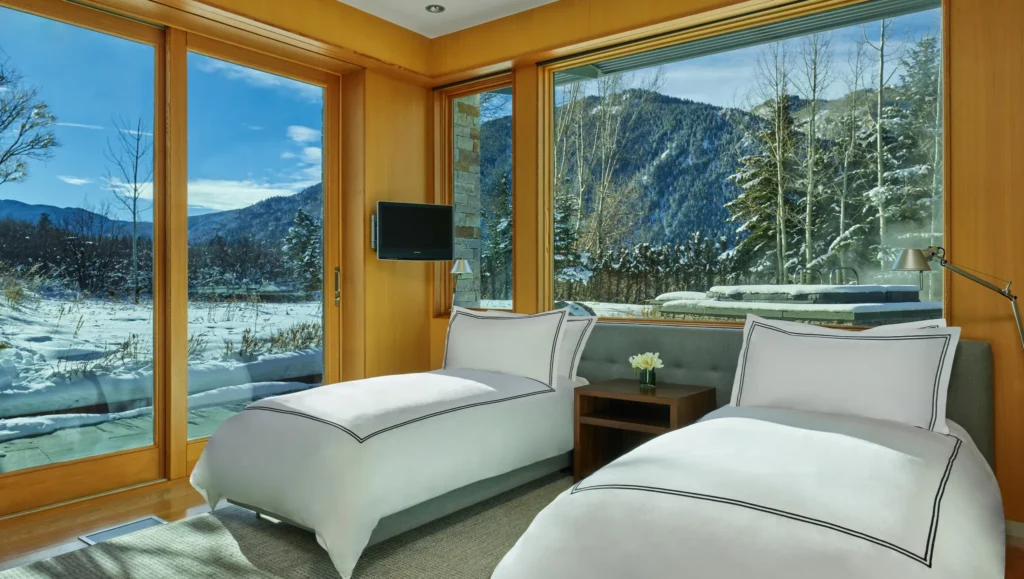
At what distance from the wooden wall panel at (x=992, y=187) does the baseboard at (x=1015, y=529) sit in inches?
1.0

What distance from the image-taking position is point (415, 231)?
4762mm

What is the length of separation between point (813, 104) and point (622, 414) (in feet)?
6.32

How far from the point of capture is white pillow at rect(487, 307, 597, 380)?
380cm

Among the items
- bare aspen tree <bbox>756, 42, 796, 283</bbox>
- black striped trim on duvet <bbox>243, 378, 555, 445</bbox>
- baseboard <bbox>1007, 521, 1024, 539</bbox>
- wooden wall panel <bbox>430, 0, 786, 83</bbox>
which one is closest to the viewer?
black striped trim on duvet <bbox>243, 378, 555, 445</bbox>

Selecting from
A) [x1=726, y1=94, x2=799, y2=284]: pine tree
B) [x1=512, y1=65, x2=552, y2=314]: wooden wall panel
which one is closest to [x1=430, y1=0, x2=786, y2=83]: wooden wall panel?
[x1=512, y1=65, x2=552, y2=314]: wooden wall panel

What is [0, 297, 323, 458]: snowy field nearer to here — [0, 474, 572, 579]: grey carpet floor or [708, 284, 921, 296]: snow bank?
[0, 474, 572, 579]: grey carpet floor

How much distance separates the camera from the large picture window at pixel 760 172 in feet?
10.8

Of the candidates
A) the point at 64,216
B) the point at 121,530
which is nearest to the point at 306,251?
the point at 64,216

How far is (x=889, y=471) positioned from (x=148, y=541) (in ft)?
8.96

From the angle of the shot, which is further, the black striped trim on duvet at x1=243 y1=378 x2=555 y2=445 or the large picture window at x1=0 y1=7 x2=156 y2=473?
the large picture window at x1=0 y1=7 x2=156 y2=473

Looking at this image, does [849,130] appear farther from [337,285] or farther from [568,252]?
[337,285]

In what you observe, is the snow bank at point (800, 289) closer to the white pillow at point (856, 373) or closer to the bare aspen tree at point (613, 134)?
the white pillow at point (856, 373)

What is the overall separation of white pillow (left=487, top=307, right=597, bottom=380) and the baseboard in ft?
6.88

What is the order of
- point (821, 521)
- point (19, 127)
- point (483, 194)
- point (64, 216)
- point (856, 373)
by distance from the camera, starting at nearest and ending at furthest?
point (821, 521) → point (856, 373) → point (19, 127) → point (64, 216) → point (483, 194)
